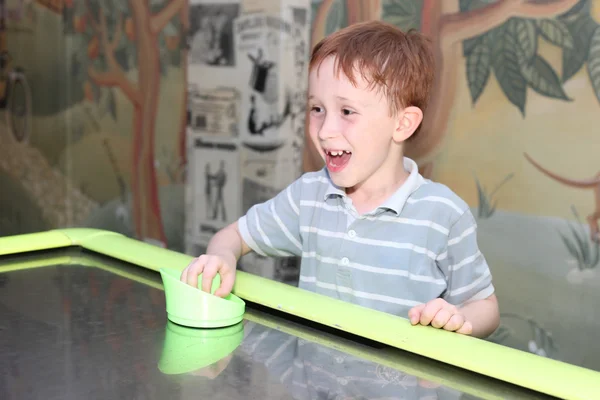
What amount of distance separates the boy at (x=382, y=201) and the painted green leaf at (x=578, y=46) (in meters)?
0.48

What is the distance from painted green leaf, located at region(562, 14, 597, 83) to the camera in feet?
4.66

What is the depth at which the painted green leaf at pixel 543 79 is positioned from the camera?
147cm

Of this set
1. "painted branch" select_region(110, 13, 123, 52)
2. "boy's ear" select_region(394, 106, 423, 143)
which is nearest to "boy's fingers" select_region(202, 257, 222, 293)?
"boy's ear" select_region(394, 106, 423, 143)

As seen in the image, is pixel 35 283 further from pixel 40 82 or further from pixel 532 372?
pixel 40 82

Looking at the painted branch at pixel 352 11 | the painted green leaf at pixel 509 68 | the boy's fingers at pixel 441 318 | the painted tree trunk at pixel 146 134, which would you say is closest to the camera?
the boy's fingers at pixel 441 318

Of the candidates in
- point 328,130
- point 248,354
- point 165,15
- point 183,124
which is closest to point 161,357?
point 248,354

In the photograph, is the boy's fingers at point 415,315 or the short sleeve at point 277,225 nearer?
the boy's fingers at point 415,315

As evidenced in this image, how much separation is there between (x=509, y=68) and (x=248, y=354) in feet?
3.38

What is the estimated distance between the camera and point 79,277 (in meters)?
0.96

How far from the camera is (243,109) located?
6.62 feet

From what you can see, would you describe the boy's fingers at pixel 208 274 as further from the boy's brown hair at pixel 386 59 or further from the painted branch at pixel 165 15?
the painted branch at pixel 165 15

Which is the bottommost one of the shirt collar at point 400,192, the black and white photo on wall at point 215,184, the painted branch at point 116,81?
the black and white photo on wall at point 215,184

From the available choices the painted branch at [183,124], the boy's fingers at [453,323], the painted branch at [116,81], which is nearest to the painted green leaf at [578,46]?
the boy's fingers at [453,323]

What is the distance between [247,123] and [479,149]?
67cm
